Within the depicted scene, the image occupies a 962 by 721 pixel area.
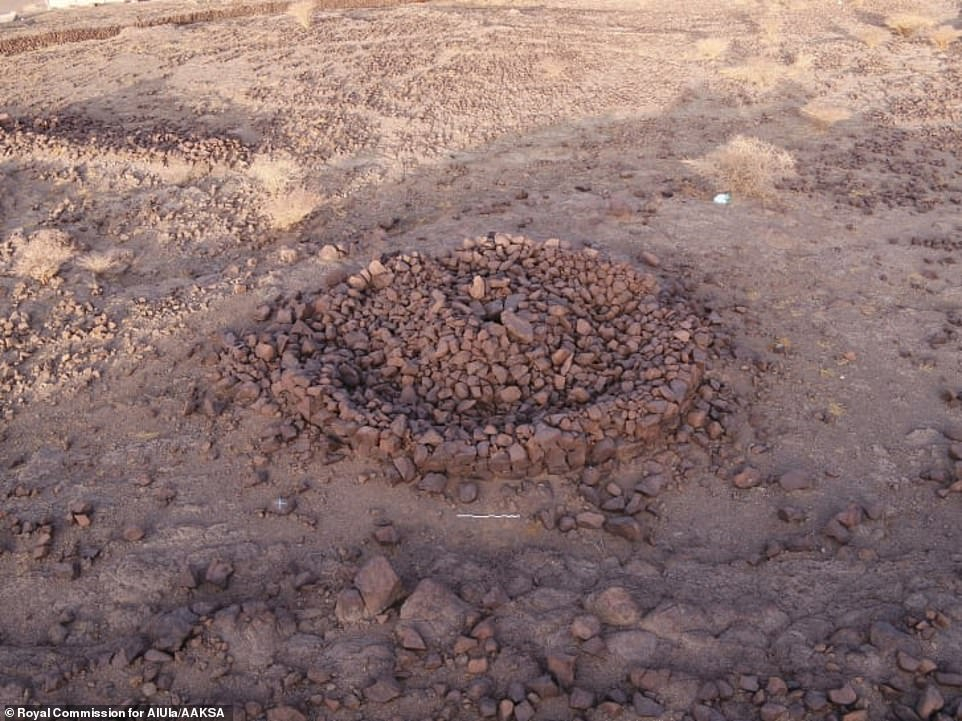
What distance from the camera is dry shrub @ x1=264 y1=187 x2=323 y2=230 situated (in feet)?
22.6

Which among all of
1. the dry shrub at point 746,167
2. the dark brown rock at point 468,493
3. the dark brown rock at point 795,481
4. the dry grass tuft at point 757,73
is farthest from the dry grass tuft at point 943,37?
the dark brown rock at point 468,493

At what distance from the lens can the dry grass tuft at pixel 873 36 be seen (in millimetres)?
11922

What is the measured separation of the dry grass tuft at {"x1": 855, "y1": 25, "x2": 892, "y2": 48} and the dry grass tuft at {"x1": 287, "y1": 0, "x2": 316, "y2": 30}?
8.60 metres

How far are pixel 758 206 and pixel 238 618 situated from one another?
570 cm

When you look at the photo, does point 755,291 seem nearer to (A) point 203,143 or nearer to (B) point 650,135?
(B) point 650,135

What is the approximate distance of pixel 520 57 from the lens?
1112 cm

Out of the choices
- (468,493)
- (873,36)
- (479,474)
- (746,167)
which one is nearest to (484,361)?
(479,474)

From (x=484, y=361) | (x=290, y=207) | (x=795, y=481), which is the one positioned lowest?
(x=795, y=481)

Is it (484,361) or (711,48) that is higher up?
(711,48)

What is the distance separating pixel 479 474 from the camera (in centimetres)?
434

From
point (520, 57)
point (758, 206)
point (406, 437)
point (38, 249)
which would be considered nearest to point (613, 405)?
point (406, 437)

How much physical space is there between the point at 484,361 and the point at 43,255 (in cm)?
379

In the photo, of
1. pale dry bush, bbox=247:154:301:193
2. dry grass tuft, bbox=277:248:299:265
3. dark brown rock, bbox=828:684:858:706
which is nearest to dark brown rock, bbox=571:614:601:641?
dark brown rock, bbox=828:684:858:706

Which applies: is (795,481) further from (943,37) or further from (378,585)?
(943,37)
